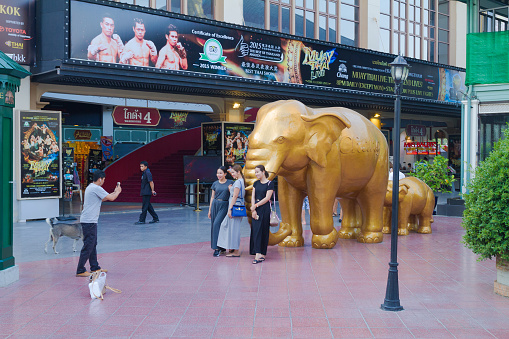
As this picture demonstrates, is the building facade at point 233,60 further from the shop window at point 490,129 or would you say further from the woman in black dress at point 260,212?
the woman in black dress at point 260,212

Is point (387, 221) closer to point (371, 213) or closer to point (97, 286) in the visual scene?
point (371, 213)

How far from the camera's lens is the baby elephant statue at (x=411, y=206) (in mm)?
12023

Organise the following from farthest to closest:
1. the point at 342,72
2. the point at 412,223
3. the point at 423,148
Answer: the point at 423,148, the point at 342,72, the point at 412,223

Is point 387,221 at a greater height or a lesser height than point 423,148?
lesser

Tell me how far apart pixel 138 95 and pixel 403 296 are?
11.9 metres

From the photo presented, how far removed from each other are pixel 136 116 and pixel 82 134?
8.71m

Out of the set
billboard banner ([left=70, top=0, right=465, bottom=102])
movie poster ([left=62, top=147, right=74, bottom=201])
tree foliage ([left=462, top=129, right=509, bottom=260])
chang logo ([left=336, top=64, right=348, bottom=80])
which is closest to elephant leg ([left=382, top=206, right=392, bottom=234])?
tree foliage ([left=462, top=129, right=509, bottom=260])

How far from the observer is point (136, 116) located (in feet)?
59.1

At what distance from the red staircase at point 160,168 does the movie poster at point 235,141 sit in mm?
2417

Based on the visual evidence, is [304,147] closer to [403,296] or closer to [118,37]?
[403,296]

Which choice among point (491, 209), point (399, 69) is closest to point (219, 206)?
point (399, 69)

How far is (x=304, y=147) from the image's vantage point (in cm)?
953

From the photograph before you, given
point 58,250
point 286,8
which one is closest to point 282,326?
point 58,250

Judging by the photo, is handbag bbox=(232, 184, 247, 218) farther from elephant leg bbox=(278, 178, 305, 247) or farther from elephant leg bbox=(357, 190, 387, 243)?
elephant leg bbox=(357, 190, 387, 243)
